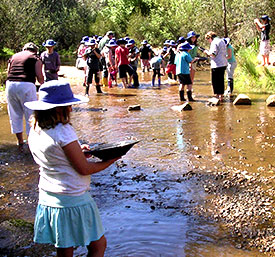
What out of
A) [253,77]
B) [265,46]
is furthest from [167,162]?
[265,46]

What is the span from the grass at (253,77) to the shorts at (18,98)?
26.5 feet

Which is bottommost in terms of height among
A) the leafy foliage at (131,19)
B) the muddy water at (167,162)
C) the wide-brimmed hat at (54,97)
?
the muddy water at (167,162)

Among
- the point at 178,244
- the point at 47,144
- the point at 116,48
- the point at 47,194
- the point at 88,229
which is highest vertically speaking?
the point at 116,48

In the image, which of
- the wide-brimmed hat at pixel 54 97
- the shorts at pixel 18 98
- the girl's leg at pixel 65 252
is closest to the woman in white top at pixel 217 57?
the shorts at pixel 18 98

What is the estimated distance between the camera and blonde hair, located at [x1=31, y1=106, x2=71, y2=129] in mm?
2902

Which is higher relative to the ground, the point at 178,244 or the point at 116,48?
the point at 116,48

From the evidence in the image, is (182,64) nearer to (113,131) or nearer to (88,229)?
(113,131)

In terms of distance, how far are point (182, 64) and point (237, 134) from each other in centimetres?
393

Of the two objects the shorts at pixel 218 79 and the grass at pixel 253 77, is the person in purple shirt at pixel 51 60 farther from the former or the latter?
the grass at pixel 253 77

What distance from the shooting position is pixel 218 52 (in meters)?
10.9

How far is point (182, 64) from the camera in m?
11.2

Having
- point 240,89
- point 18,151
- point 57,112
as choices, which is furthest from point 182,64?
point 57,112

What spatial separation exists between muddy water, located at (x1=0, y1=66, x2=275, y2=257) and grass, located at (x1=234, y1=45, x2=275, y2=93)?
81cm

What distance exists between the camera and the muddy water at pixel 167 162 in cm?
408
